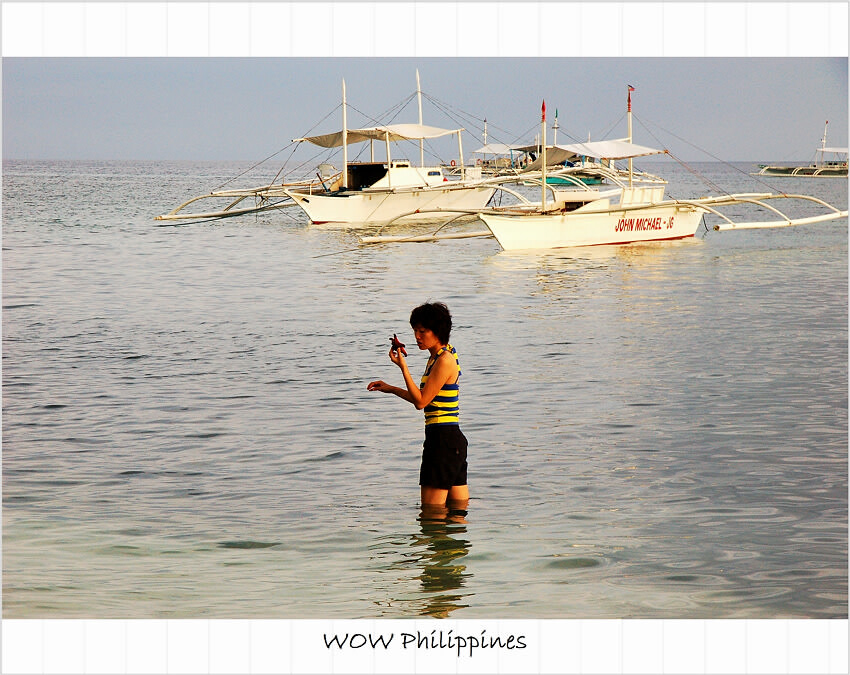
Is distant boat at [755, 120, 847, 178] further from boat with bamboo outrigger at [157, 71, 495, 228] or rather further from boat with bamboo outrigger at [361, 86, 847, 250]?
boat with bamboo outrigger at [361, 86, 847, 250]

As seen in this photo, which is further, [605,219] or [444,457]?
[605,219]

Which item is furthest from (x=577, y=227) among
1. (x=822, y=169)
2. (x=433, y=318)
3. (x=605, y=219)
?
(x=822, y=169)

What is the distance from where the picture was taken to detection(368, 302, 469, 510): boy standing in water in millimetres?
5188

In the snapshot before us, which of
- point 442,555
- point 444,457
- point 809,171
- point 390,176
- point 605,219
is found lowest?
point 442,555

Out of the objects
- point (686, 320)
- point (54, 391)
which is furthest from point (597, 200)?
point (54, 391)

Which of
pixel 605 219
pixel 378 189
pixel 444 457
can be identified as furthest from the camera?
pixel 378 189

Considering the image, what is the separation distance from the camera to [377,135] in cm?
4078

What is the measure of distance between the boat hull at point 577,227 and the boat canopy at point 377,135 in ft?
44.6

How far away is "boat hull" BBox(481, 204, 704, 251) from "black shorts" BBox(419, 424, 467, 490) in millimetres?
19802

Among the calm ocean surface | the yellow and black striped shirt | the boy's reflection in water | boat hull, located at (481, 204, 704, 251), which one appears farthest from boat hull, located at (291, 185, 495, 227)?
the yellow and black striped shirt

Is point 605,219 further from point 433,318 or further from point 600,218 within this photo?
point 433,318

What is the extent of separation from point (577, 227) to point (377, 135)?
16.6 m

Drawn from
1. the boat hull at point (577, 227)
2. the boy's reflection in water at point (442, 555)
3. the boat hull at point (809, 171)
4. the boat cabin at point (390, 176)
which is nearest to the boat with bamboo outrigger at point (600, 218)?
the boat hull at point (577, 227)

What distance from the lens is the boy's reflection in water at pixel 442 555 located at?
16.4 feet
